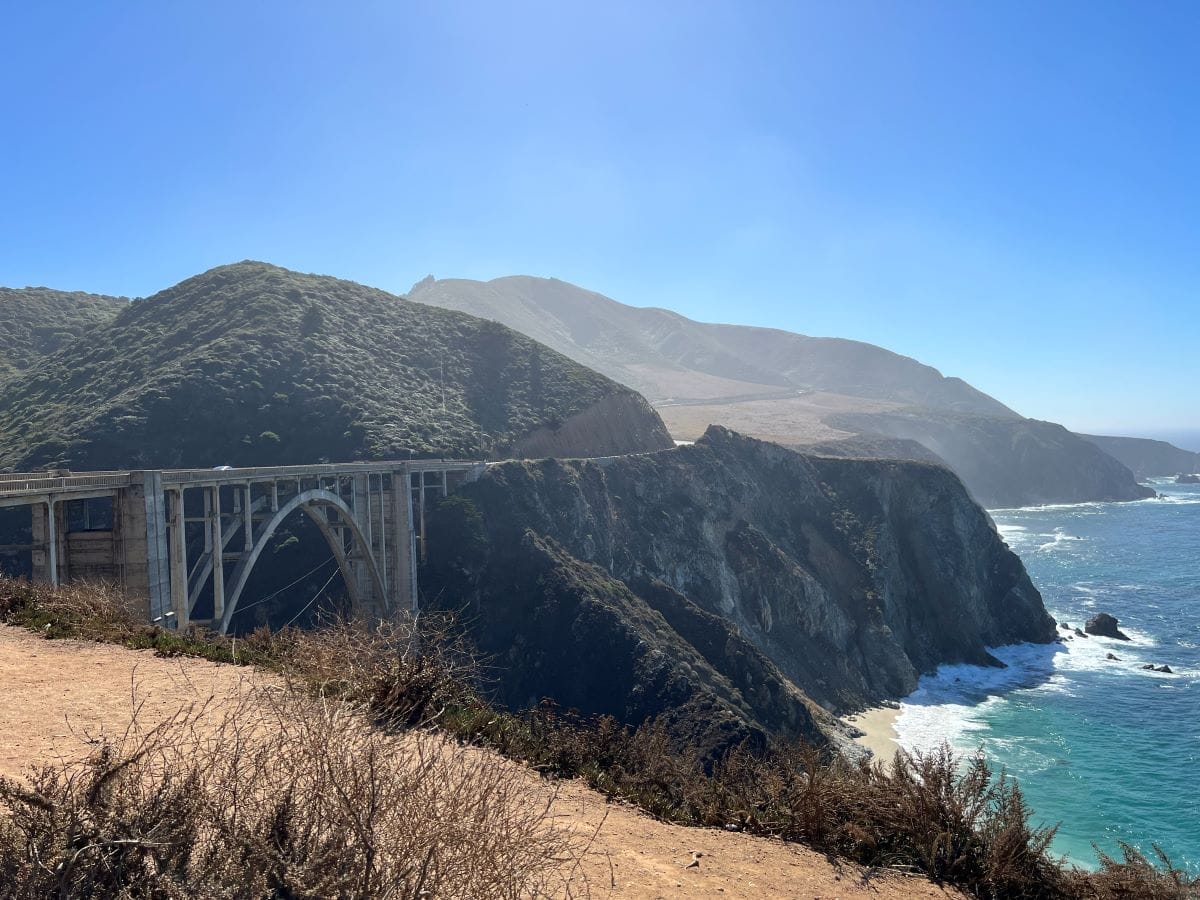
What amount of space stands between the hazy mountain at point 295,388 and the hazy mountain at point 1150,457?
547 feet

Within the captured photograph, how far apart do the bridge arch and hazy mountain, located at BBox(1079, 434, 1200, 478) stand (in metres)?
191

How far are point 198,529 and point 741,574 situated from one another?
31.4m

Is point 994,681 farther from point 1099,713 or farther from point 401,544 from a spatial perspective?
point 401,544

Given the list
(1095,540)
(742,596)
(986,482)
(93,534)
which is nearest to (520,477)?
(742,596)

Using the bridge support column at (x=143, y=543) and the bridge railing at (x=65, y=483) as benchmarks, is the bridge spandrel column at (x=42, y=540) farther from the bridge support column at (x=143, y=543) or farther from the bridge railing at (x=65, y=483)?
the bridge support column at (x=143, y=543)

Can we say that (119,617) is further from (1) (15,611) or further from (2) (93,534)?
(2) (93,534)

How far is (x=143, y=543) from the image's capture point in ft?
63.1

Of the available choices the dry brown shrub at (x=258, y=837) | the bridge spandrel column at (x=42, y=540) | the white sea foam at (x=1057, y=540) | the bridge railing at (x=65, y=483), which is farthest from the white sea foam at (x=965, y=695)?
the white sea foam at (x=1057, y=540)

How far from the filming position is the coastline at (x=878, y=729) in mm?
35312

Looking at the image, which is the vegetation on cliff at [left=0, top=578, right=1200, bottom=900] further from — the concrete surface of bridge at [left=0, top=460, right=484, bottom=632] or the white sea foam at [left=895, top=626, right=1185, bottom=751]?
the white sea foam at [left=895, top=626, right=1185, bottom=751]

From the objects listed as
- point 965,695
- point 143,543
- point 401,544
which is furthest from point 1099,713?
point 143,543

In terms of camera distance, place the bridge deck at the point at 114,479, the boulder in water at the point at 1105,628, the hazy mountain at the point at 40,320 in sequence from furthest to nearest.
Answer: the hazy mountain at the point at 40,320, the boulder in water at the point at 1105,628, the bridge deck at the point at 114,479

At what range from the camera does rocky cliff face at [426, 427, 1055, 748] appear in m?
35.6

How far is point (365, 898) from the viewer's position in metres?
4.21
